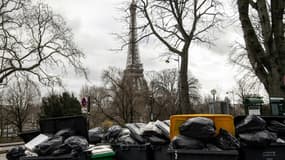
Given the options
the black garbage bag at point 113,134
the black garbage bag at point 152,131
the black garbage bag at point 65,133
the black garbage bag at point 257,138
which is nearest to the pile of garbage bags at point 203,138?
the black garbage bag at point 257,138

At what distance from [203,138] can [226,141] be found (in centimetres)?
33

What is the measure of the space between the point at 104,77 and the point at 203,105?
2540 centimetres

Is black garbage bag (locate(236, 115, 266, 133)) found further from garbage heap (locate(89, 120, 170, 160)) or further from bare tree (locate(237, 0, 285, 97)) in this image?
bare tree (locate(237, 0, 285, 97))

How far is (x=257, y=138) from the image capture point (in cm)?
495

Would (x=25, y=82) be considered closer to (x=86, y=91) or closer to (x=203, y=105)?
(x=86, y=91)

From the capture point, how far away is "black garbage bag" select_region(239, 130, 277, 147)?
194 inches

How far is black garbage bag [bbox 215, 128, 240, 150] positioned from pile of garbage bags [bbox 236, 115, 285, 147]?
0.24 m

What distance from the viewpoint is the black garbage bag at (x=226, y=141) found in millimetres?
4674

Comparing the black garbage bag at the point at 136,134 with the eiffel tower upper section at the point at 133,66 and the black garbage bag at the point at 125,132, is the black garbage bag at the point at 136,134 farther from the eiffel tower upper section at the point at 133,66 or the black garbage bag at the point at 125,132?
the eiffel tower upper section at the point at 133,66

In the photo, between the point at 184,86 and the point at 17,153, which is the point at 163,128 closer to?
the point at 17,153

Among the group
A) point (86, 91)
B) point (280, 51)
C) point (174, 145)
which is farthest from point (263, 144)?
point (86, 91)

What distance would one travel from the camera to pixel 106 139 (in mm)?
7938

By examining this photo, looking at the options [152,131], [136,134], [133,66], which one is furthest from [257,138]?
[133,66]

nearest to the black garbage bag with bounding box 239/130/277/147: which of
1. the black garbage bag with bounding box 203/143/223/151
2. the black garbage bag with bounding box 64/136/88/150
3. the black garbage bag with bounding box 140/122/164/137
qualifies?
the black garbage bag with bounding box 203/143/223/151
